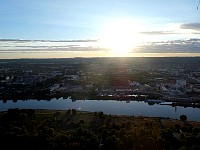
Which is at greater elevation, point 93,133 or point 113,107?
point 93,133

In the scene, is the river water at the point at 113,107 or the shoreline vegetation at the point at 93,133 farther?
the river water at the point at 113,107

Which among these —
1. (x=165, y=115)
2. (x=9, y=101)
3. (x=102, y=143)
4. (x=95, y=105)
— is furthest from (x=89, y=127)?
(x=9, y=101)

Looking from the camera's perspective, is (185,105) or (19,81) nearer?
(185,105)

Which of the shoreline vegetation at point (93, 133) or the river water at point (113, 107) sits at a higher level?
the shoreline vegetation at point (93, 133)

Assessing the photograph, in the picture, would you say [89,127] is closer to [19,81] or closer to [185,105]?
[185,105]
